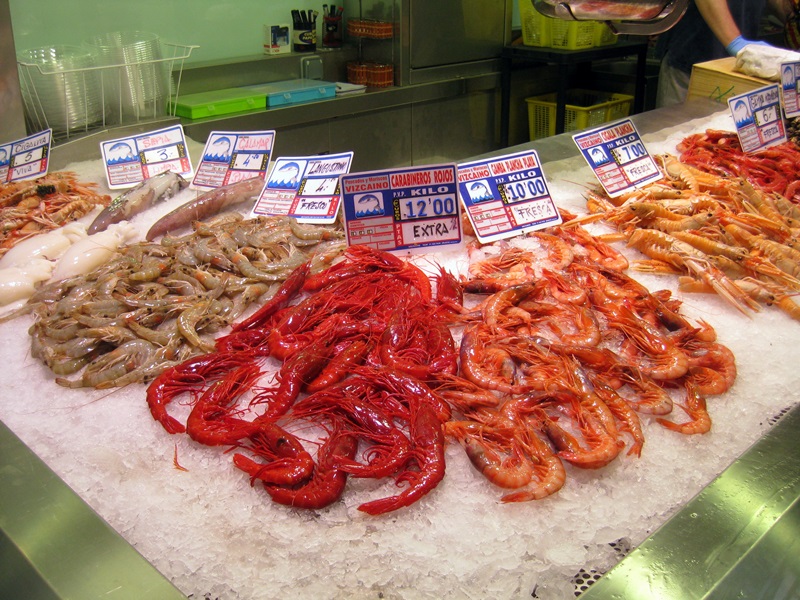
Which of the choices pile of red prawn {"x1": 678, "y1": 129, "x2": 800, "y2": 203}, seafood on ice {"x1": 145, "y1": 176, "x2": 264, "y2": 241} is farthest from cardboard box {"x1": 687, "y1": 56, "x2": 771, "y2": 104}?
seafood on ice {"x1": 145, "y1": 176, "x2": 264, "y2": 241}

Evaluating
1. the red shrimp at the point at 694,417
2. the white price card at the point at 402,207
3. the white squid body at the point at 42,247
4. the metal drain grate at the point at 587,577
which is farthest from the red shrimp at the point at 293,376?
the white squid body at the point at 42,247

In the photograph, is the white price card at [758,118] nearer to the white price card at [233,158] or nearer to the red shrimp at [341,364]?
the white price card at [233,158]

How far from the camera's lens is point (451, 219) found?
110 inches

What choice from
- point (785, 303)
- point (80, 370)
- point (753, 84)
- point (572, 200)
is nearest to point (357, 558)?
point (80, 370)

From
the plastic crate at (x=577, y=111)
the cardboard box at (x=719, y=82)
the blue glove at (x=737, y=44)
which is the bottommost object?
the plastic crate at (x=577, y=111)

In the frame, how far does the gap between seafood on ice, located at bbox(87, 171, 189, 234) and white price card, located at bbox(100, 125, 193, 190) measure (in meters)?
0.17

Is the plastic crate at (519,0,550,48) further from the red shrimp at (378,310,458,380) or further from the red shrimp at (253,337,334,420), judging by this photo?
the red shrimp at (253,337,334,420)

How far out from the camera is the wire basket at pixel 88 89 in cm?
430

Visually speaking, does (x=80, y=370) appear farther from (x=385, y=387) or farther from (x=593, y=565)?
(x=593, y=565)

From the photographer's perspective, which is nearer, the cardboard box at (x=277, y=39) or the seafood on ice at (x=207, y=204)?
the seafood on ice at (x=207, y=204)

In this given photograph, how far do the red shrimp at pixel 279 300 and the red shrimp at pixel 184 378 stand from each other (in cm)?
20

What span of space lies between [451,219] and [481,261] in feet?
0.71

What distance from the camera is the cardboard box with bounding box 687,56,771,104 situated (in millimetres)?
4527

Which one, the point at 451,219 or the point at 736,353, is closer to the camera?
the point at 736,353
